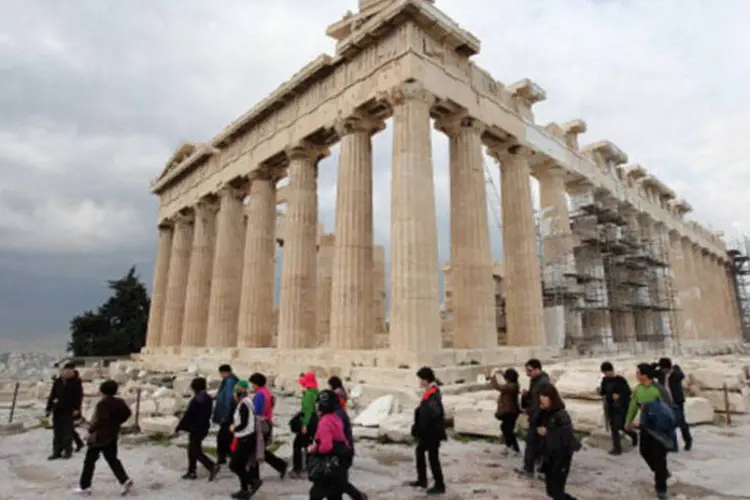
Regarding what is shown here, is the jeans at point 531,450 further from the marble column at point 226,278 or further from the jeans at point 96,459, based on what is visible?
the marble column at point 226,278

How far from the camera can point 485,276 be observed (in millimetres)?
15875

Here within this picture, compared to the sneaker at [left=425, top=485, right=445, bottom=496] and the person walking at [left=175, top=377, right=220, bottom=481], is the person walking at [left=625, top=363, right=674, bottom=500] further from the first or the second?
the person walking at [left=175, top=377, right=220, bottom=481]

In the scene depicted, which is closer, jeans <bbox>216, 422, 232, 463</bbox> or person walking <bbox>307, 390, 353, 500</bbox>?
person walking <bbox>307, 390, 353, 500</bbox>

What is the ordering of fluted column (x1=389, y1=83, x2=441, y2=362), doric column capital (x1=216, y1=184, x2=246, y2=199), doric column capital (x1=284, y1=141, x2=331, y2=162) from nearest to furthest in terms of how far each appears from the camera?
fluted column (x1=389, y1=83, x2=441, y2=362), doric column capital (x1=284, y1=141, x2=331, y2=162), doric column capital (x1=216, y1=184, x2=246, y2=199)

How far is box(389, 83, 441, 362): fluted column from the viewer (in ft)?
44.1

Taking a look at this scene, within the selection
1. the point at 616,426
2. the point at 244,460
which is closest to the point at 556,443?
the point at 616,426

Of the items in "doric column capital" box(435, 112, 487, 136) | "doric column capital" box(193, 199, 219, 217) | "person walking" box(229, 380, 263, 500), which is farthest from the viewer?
"doric column capital" box(193, 199, 219, 217)

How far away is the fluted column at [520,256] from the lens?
1773 cm

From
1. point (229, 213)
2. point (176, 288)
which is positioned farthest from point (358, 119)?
point (176, 288)

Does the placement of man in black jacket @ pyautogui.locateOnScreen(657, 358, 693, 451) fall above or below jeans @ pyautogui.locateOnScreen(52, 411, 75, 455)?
above

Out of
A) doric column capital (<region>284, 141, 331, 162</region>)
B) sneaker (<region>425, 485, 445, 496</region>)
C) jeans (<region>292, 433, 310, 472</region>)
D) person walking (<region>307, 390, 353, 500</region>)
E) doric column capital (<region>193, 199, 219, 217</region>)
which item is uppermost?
doric column capital (<region>284, 141, 331, 162</region>)

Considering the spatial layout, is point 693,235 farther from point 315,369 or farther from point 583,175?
point 315,369

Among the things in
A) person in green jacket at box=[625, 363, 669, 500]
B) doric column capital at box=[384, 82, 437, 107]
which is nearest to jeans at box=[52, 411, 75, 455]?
person in green jacket at box=[625, 363, 669, 500]

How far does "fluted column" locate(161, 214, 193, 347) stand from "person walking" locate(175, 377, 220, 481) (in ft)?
78.8
